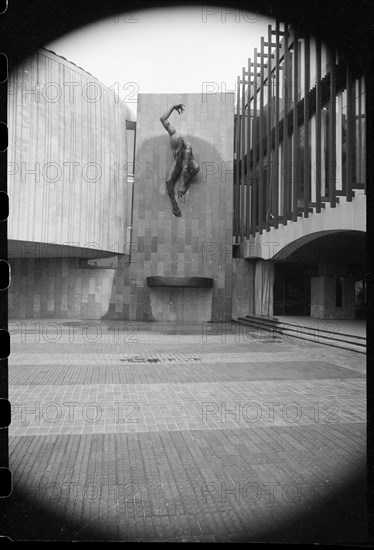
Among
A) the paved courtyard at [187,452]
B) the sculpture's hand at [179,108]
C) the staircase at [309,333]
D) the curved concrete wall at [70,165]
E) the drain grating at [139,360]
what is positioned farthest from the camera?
the sculpture's hand at [179,108]

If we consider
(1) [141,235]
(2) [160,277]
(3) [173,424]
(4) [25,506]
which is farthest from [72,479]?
(1) [141,235]

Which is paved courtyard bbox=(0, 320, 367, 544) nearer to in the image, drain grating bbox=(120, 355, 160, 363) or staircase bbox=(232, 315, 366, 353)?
drain grating bbox=(120, 355, 160, 363)

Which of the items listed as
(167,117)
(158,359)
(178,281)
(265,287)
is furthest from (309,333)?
(167,117)

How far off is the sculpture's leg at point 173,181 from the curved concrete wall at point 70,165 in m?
2.64

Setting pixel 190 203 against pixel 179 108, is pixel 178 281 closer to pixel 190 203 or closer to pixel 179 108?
pixel 190 203

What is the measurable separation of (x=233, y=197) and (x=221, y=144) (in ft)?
10.5

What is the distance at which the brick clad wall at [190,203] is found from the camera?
24.7 metres

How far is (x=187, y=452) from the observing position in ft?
14.8

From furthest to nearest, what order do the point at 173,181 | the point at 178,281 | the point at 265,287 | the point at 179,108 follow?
the point at 173,181, the point at 179,108, the point at 265,287, the point at 178,281

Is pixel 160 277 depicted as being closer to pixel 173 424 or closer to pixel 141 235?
pixel 141 235

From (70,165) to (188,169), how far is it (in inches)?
267

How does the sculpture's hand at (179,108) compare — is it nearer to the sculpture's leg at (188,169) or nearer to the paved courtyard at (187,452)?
the sculpture's leg at (188,169)

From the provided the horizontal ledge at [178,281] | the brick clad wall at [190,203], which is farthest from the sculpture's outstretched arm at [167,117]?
the horizontal ledge at [178,281]

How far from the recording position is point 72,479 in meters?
3.79
